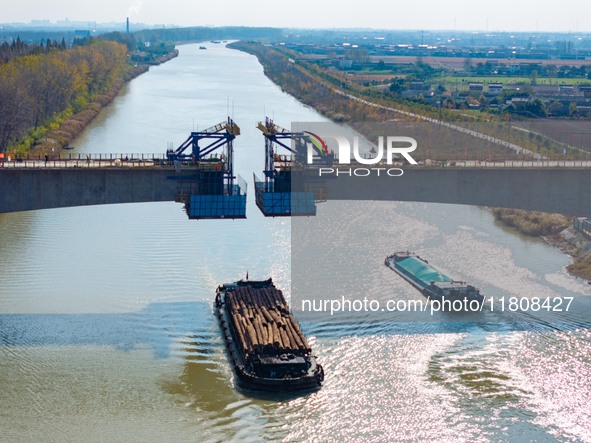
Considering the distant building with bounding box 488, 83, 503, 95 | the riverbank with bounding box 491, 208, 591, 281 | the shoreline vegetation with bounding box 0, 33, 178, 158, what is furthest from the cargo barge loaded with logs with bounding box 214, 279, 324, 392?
the distant building with bounding box 488, 83, 503, 95

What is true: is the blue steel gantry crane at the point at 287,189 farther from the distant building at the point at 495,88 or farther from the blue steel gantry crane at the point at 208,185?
the distant building at the point at 495,88

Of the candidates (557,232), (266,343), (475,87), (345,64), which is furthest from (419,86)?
(266,343)

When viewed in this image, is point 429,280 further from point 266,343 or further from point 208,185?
point 266,343

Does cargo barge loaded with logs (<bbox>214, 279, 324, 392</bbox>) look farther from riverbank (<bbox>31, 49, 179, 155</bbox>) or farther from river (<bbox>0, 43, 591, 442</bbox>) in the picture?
riverbank (<bbox>31, 49, 179, 155</bbox>)

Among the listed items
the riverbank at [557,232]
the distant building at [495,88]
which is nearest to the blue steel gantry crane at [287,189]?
the riverbank at [557,232]

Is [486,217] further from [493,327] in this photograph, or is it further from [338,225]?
[493,327]

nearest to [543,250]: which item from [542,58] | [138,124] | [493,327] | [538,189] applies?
[538,189]
